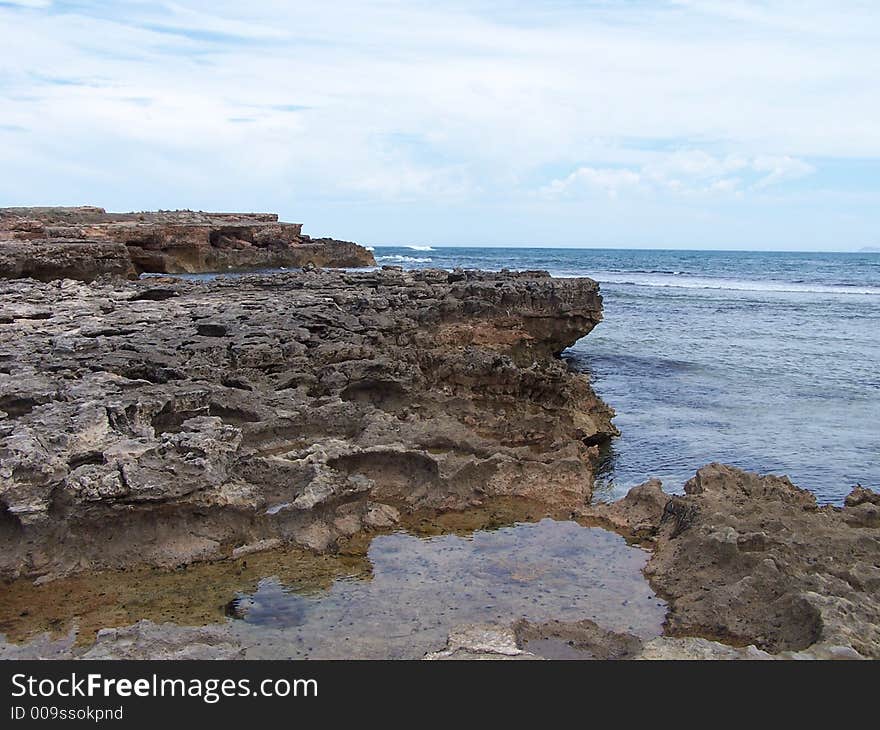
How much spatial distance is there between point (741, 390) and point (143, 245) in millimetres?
19271

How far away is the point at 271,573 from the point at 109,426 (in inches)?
71.8

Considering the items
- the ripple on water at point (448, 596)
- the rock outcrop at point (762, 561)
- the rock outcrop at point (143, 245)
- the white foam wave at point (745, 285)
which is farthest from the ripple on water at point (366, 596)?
the white foam wave at point (745, 285)

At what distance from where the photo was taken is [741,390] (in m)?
14.1

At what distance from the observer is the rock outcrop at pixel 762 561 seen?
4426mm

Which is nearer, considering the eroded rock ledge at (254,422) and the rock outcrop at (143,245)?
the eroded rock ledge at (254,422)

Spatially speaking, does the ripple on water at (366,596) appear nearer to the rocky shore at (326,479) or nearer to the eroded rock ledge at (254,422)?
the rocky shore at (326,479)

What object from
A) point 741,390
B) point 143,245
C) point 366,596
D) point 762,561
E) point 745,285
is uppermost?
point 143,245

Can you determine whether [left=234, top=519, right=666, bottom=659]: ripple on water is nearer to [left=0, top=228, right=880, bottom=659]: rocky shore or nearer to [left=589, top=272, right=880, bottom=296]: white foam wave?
[left=0, top=228, right=880, bottom=659]: rocky shore

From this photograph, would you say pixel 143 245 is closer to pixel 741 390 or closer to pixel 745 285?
pixel 741 390

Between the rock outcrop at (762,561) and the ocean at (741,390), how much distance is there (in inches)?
59.9

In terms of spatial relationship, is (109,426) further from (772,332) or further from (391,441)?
(772,332)

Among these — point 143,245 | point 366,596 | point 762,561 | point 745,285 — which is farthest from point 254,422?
point 745,285

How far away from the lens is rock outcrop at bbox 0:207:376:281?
18625 millimetres
